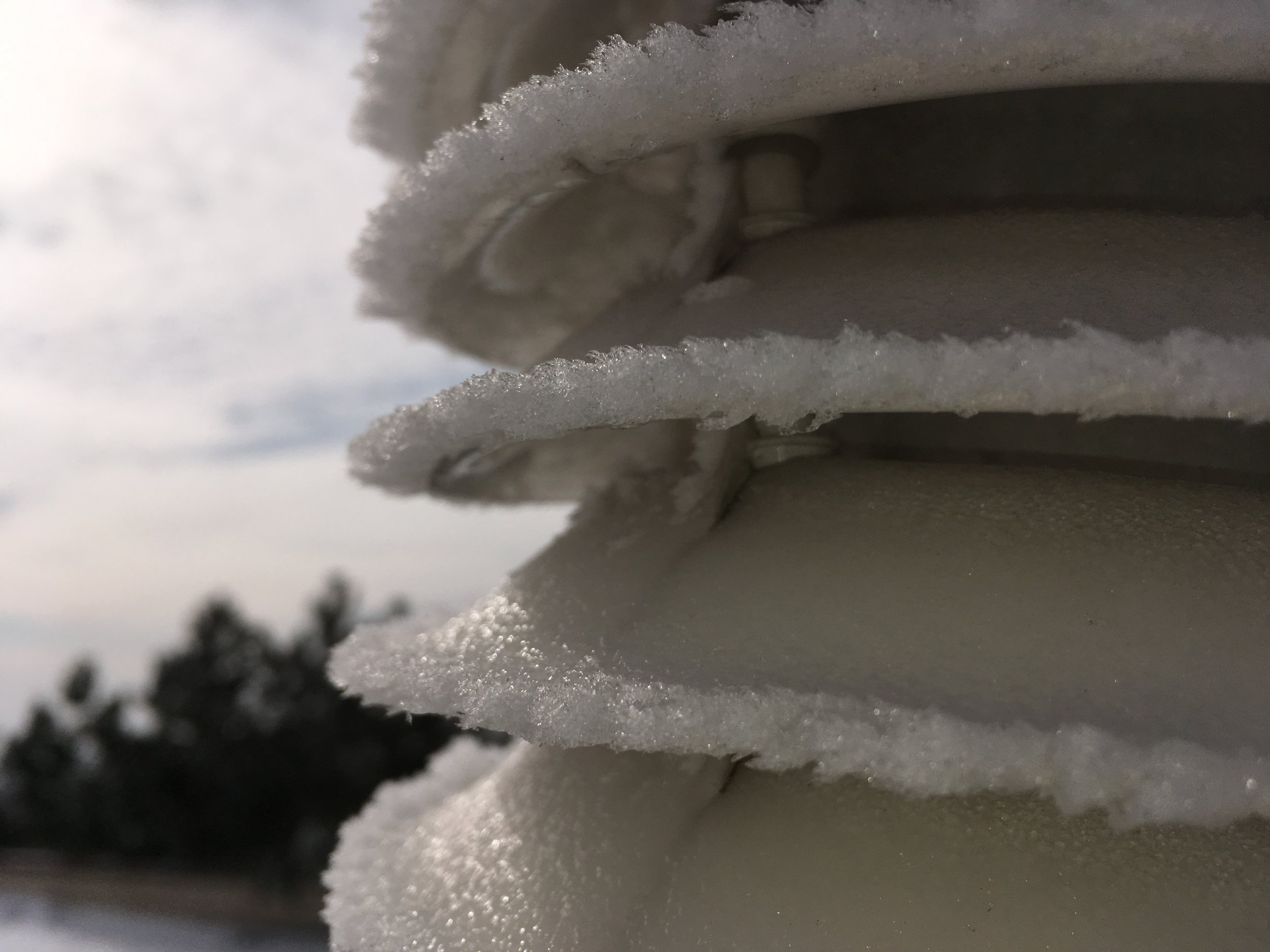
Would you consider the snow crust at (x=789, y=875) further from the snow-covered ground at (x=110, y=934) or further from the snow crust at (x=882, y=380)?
the snow-covered ground at (x=110, y=934)

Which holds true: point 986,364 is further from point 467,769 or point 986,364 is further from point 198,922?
point 198,922

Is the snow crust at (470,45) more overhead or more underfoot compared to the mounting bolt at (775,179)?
more overhead


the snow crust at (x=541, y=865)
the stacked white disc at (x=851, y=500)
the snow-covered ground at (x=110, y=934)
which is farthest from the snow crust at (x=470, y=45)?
the snow-covered ground at (x=110, y=934)

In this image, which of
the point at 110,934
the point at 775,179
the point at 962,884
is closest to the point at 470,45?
the point at 775,179

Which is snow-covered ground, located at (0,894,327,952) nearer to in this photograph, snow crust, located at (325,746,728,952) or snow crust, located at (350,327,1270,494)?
snow crust, located at (325,746,728,952)

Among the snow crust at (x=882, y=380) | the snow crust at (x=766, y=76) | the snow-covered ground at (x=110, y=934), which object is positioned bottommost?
the snow-covered ground at (x=110, y=934)
